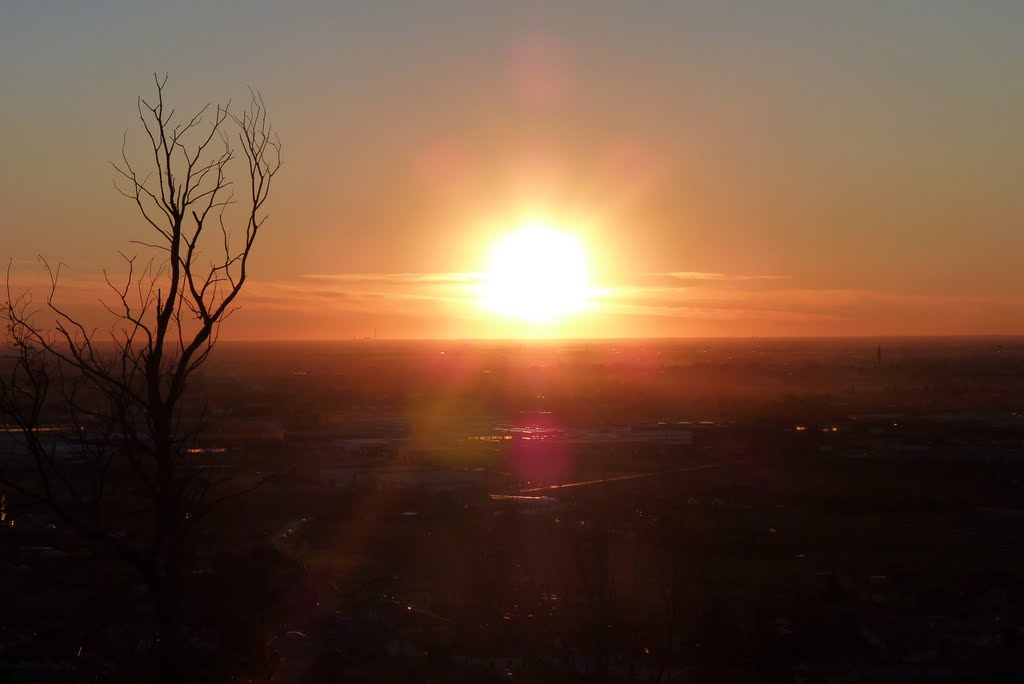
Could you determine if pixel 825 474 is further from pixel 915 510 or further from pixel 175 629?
pixel 175 629

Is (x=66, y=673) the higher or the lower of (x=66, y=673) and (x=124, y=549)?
the lower

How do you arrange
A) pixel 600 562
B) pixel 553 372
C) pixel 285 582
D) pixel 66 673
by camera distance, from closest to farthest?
1. pixel 600 562
2. pixel 66 673
3. pixel 285 582
4. pixel 553 372

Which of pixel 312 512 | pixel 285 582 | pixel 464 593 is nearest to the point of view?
pixel 285 582

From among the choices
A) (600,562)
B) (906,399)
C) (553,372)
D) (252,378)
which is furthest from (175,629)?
(553,372)

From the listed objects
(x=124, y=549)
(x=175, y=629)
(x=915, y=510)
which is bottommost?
(x=915, y=510)

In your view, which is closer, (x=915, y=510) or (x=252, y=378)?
(x=915, y=510)

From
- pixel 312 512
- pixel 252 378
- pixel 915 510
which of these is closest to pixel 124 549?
pixel 312 512
